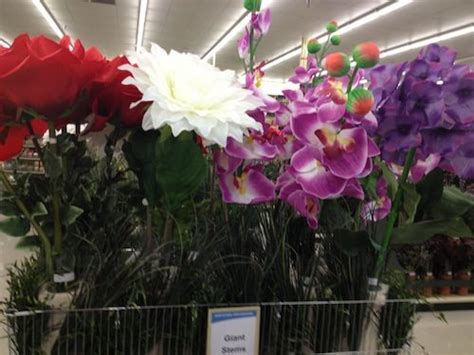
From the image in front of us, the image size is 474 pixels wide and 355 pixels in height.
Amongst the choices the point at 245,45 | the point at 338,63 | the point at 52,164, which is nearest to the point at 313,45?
the point at 245,45

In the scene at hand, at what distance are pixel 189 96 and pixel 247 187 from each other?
0.18m

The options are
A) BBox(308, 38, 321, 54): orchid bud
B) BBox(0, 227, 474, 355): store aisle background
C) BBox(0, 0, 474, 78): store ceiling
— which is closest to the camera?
BBox(308, 38, 321, 54): orchid bud

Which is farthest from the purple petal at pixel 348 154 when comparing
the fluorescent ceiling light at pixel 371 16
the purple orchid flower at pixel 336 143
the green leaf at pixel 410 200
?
the fluorescent ceiling light at pixel 371 16

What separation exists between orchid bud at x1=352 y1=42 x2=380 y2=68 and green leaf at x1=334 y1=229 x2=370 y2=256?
0.23 m

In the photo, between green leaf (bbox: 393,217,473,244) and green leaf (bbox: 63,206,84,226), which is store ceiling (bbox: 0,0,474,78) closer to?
green leaf (bbox: 393,217,473,244)

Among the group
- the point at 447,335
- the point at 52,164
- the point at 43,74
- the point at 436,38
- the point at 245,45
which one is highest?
the point at 436,38

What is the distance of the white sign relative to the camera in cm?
61

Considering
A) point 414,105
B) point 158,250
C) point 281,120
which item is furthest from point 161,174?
point 414,105

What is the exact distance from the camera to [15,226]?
59 cm

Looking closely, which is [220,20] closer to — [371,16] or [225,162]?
[371,16]

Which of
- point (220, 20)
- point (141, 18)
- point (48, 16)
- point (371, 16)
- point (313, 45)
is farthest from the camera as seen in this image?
point (48, 16)

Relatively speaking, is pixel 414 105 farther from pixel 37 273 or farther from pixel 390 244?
pixel 37 273

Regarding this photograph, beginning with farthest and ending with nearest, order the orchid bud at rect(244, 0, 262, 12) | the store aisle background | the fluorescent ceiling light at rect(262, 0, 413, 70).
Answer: the fluorescent ceiling light at rect(262, 0, 413, 70) → the store aisle background → the orchid bud at rect(244, 0, 262, 12)

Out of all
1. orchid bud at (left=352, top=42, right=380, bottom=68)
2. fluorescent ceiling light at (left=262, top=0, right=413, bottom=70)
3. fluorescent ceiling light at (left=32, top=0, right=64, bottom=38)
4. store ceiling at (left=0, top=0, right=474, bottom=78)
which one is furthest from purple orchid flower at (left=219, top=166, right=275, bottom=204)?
fluorescent ceiling light at (left=32, top=0, right=64, bottom=38)
